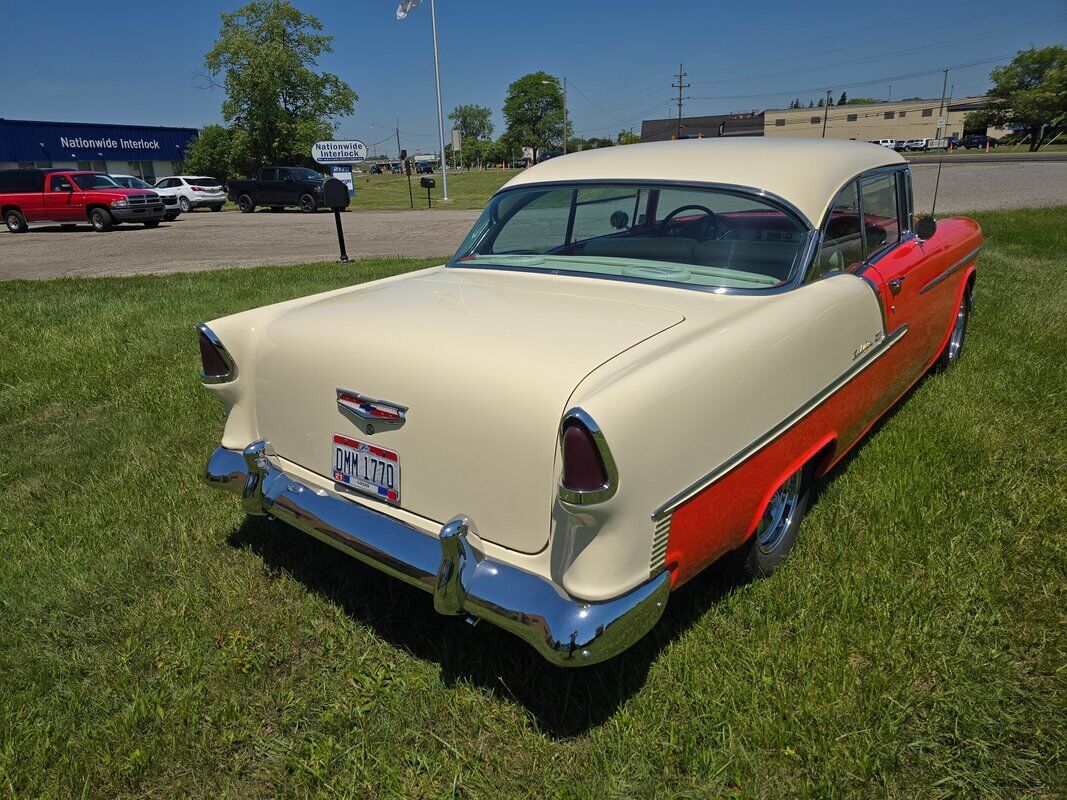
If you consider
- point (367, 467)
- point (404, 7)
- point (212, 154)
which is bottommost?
point (367, 467)

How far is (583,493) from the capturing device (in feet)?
5.52

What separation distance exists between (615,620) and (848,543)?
1.52 m

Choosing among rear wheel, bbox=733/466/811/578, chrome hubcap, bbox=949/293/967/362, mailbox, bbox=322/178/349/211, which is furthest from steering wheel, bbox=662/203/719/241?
mailbox, bbox=322/178/349/211

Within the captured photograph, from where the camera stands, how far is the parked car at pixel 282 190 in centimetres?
2464

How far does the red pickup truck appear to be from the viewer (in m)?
18.1

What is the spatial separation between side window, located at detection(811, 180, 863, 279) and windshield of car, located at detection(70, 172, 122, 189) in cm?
2041

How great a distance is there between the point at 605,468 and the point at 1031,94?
9133 centimetres

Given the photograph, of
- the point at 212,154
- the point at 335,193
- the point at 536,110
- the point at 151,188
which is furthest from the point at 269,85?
the point at 536,110

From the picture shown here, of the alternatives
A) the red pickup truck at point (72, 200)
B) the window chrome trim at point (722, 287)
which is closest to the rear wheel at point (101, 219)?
the red pickup truck at point (72, 200)

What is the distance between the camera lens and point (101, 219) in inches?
717

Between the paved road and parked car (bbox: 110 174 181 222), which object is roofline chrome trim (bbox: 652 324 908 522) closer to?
the paved road

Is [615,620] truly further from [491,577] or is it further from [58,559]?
[58,559]

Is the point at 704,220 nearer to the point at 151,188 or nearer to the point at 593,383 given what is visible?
the point at 593,383

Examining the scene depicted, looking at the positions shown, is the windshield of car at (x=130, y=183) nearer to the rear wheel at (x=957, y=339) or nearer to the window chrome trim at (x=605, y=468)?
the rear wheel at (x=957, y=339)
